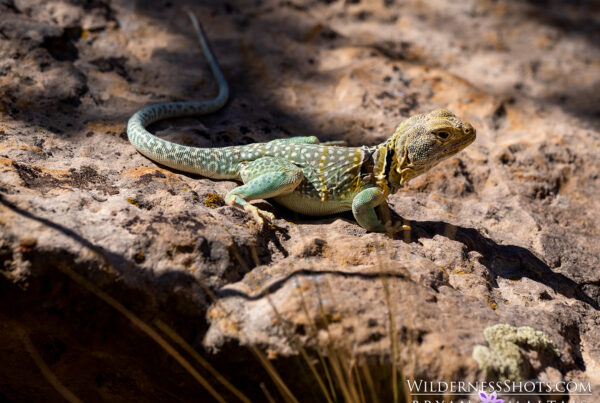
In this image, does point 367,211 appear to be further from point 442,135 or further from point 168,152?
point 168,152

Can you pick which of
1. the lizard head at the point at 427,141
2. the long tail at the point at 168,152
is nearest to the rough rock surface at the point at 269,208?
the long tail at the point at 168,152

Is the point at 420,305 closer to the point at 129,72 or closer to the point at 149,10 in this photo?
the point at 129,72

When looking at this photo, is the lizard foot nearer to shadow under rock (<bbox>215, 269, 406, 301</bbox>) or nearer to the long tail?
the long tail

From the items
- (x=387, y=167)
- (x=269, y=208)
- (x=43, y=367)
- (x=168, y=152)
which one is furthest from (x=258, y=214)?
(x=43, y=367)

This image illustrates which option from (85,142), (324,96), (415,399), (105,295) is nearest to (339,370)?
(415,399)

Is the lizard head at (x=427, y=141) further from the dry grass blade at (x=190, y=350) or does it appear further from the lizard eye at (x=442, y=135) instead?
the dry grass blade at (x=190, y=350)

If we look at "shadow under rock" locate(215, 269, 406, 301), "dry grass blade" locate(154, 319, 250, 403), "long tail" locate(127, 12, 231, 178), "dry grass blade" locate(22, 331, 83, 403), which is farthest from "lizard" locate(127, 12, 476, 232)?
"dry grass blade" locate(22, 331, 83, 403)
